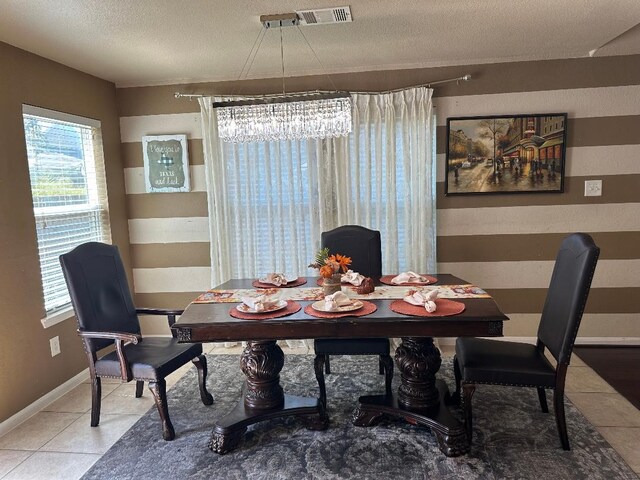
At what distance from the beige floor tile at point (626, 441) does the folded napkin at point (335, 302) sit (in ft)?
5.20

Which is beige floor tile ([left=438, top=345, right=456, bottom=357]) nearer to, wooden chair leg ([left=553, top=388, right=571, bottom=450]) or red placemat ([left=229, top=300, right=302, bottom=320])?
wooden chair leg ([left=553, top=388, right=571, bottom=450])

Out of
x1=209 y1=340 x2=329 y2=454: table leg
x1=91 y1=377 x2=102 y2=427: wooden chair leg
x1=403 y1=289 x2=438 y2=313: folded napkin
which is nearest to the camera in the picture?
x1=403 y1=289 x2=438 y2=313: folded napkin

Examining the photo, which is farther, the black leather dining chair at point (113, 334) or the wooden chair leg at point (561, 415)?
the black leather dining chair at point (113, 334)

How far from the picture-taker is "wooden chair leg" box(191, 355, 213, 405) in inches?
110

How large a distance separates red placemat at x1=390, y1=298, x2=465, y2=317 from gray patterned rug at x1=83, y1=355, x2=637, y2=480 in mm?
762

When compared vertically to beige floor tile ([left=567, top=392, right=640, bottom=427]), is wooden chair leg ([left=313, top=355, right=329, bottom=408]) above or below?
above

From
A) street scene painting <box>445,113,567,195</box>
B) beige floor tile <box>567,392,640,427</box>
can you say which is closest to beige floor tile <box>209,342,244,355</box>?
street scene painting <box>445,113,567,195</box>

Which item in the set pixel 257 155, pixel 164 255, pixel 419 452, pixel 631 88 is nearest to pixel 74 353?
pixel 164 255

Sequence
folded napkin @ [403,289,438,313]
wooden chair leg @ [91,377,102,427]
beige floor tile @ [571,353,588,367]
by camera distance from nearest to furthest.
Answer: folded napkin @ [403,289,438,313] → wooden chair leg @ [91,377,102,427] → beige floor tile @ [571,353,588,367]

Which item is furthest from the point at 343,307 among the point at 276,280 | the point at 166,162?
the point at 166,162

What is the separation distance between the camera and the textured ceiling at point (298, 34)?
237 centimetres

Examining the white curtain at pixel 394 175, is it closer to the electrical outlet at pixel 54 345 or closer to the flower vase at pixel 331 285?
the flower vase at pixel 331 285

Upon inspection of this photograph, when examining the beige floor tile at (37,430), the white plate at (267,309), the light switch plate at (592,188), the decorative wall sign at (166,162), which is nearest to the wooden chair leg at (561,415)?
the white plate at (267,309)

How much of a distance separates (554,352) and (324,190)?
6.97 ft
